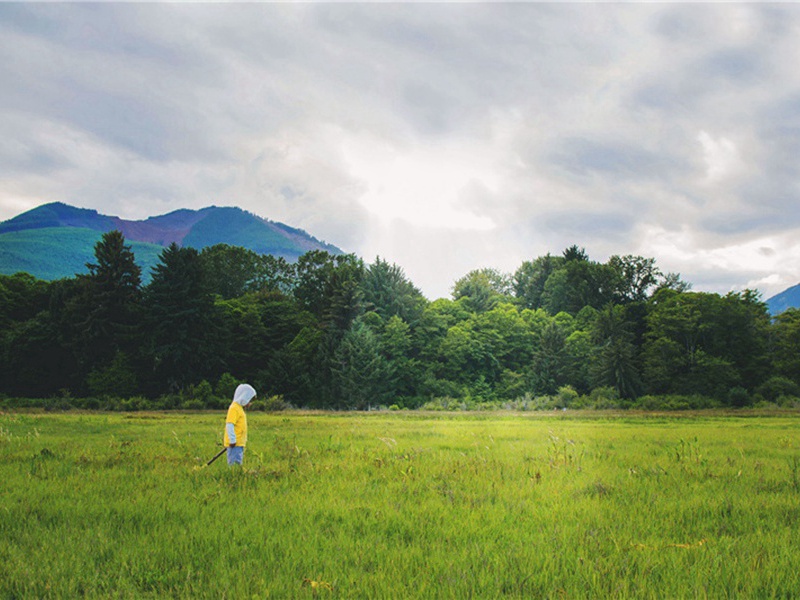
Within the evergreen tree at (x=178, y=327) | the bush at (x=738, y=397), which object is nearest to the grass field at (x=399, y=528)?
the evergreen tree at (x=178, y=327)

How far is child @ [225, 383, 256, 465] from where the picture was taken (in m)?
10.0

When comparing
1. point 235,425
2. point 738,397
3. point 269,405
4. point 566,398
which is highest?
point 235,425

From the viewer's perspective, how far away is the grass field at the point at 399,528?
4660mm

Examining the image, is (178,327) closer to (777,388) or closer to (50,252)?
(777,388)

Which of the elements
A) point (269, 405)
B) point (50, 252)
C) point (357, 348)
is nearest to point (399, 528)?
point (269, 405)

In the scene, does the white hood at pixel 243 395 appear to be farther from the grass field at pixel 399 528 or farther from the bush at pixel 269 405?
the bush at pixel 269 405

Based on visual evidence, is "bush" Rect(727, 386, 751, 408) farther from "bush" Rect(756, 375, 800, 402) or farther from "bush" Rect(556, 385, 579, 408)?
"bush" Rect(556, 385, 579, 408)

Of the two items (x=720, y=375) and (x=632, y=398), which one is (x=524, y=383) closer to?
(x=632, y=398)

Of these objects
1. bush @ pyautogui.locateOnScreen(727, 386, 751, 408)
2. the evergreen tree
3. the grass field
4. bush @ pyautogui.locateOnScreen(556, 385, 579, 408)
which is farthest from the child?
bush @ pyautogui.locateOnScreen(727, 386, 751, 408)

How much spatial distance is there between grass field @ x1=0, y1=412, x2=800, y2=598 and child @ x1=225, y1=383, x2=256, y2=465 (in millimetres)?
457

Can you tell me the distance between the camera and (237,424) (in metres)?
10.2

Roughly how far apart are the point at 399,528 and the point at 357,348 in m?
50.8

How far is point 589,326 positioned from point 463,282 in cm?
2527

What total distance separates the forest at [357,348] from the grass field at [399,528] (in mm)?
35533
